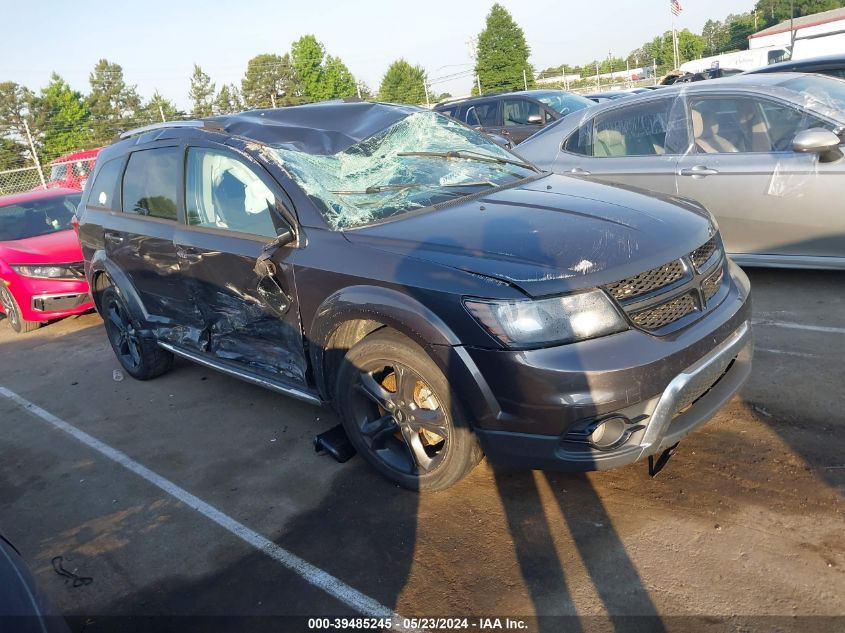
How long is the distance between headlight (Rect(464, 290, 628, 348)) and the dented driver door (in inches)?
51.4

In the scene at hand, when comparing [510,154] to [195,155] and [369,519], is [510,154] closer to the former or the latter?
[195,155]

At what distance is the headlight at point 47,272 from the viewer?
7.37 meters

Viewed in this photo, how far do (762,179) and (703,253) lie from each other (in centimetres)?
249

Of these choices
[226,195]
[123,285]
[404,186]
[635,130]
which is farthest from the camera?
[635,130]

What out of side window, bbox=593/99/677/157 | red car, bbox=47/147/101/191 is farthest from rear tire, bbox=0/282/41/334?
red car, bbox=47/147/101/191

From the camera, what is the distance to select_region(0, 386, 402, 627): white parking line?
2670 millimetres

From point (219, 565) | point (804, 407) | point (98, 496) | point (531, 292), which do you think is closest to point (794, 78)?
point (804, 407)

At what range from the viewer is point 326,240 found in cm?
335

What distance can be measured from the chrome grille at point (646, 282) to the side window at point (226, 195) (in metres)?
1.84

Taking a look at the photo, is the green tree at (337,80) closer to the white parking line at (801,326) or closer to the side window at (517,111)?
the side window at (517,111)

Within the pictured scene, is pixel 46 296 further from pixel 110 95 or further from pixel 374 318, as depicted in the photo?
pixel 110 95

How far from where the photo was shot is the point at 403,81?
56969 mm

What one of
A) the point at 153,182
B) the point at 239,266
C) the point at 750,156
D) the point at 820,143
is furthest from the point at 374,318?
the point at 750,156

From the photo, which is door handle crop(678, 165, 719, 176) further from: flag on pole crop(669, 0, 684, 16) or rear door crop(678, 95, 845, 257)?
flag on pole crop(669, 0, 684, 16)
